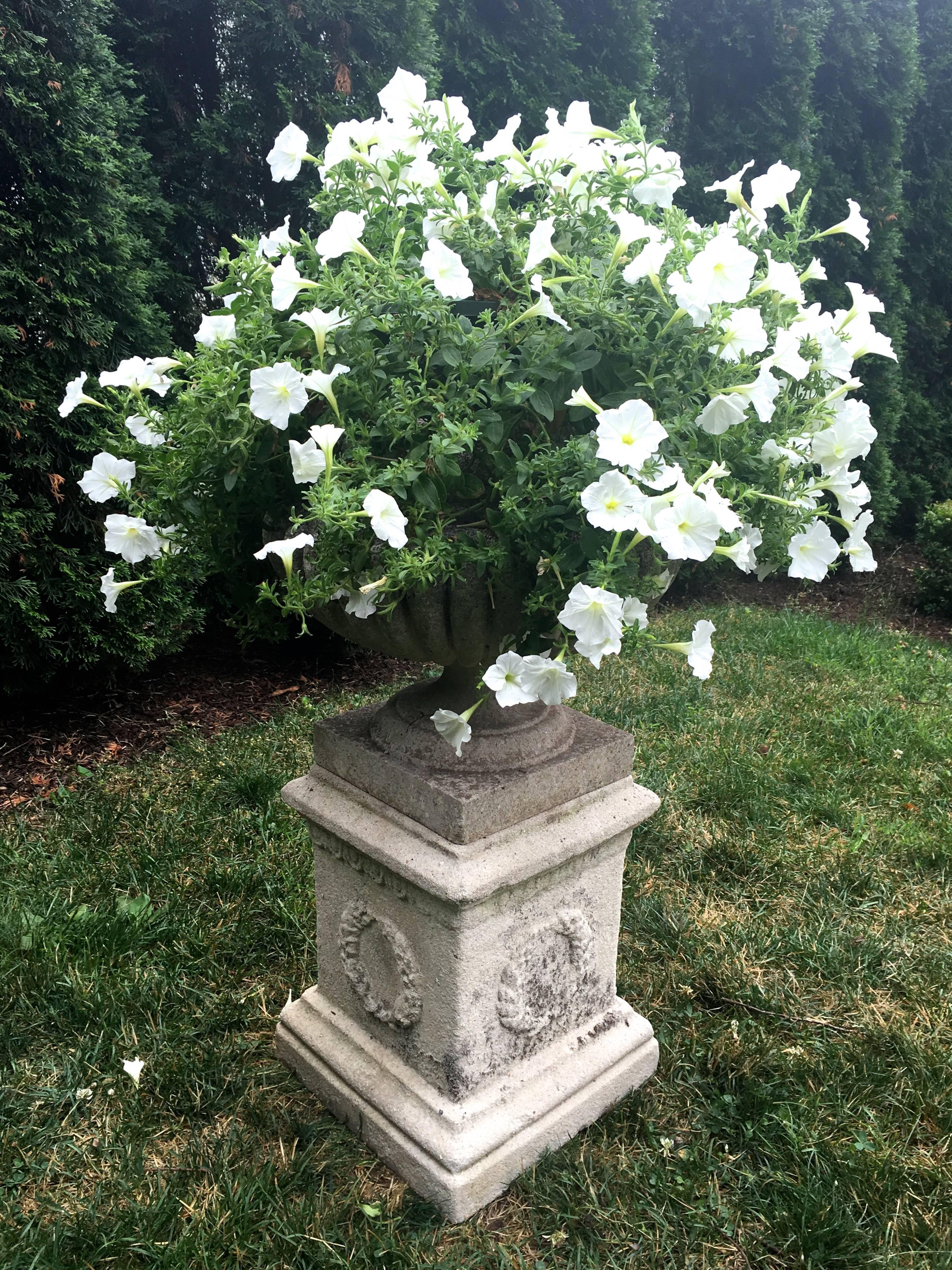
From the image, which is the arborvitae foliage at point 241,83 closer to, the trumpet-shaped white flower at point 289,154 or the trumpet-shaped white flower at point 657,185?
the trumpet-shaped white flower at point 289,154

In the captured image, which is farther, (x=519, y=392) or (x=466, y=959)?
(x=466, y=959)

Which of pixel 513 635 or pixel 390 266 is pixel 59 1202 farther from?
pixel 390 266

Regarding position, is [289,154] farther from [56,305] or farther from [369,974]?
[56,305]

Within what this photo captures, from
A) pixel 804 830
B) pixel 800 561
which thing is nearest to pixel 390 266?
pixel 800 561

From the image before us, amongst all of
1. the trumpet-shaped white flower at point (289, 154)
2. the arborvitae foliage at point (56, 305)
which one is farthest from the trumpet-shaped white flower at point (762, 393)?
the arborvitae foliage at point (56, 305)

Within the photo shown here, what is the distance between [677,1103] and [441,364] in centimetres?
173

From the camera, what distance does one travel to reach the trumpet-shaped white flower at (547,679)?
4.51ft

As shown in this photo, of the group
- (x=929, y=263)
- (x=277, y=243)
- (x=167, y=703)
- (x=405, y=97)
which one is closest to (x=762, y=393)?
(x=405, y=97)

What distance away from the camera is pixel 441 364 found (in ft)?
4.81

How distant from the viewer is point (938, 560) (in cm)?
594

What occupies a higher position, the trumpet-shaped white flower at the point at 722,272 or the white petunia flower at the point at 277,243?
the white petunia flower at the point at 277,243

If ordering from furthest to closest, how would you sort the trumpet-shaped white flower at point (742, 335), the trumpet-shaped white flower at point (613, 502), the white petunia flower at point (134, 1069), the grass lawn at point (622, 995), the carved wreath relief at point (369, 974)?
1. the white petunia flower at point (134, 1069)
2. the carved wreath relief at point (369, 974)
3. the grass lawn at point (622, 995)
4. the trumpet-shaped white flower at point (742, 335)
5. the trumpet-shaped white flower at point (613, 502)

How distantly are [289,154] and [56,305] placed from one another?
7.22 ft

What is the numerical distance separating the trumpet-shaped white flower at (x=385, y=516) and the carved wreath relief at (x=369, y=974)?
0.93 metres
